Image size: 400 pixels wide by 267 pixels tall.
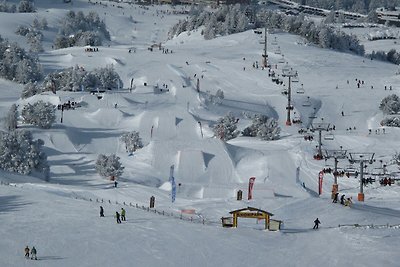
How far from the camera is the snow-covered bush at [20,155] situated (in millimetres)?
39844

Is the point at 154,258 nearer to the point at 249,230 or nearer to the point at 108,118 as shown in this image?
the point at 249,230

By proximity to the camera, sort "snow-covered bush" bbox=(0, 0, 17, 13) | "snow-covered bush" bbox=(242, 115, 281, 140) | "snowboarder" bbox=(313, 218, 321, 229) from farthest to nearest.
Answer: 1. "snow-covered bush" bbox=(0, 0, 17, 13)
2. "snow-covered bush" bbox=(242, 115, 281, 140)
3. "snowboarder" bbox=(313, 218, 321, 229)

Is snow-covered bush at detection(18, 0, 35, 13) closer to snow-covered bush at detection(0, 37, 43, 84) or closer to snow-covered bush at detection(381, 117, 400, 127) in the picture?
snow-covered bush at detection(0, 37, 43, 84)

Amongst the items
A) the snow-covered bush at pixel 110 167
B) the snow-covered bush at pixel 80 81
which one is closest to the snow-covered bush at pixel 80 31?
the snow-covered bush at pixel 80 81

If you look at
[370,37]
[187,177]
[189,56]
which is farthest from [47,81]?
[370,37]

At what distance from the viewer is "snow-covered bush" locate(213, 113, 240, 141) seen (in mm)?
49812

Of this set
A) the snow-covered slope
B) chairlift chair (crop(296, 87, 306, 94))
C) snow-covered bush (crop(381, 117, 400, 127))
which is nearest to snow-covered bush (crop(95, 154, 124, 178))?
the snow-covered slope

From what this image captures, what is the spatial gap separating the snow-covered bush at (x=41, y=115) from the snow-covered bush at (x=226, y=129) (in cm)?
1030

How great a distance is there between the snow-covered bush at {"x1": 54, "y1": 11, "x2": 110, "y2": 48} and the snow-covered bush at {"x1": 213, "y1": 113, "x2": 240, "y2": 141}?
4031 cm

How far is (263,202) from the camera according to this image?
33.1m

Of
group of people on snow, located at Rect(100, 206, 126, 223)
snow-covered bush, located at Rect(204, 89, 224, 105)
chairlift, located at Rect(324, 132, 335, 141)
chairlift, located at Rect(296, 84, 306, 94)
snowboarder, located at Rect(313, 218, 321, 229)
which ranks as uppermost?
group of people on snow, located at Rect(100, 206, 126, 223)

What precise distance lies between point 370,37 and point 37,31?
47.6 metres

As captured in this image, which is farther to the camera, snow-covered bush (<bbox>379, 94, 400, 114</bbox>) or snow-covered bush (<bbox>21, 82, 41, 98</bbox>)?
snow-covered bush (<bbox>21, 82, 41, 98</bbox>)

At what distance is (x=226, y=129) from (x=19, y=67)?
83.0 ft
